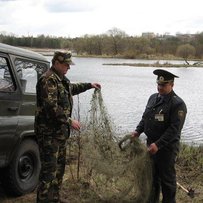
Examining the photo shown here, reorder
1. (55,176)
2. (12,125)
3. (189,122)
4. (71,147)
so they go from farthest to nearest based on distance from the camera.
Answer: (189,122) → (71,147) → (12,125) → (55,176)

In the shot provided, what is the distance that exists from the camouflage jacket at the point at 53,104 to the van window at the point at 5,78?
887 millimetres

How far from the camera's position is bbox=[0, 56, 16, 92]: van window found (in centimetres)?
554

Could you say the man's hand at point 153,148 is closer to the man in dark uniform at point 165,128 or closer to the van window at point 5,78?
the man in dark uniform at point 165,128

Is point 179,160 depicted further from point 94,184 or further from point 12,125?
point 12,125

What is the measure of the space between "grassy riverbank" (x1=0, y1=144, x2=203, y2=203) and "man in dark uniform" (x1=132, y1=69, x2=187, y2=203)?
0.95 m

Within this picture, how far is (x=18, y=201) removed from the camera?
5770 mm

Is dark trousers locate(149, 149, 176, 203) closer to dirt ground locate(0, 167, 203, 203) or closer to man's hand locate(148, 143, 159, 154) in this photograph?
man's hand locate(148, 143, 159, 154)

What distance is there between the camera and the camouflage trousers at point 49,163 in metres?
4.88

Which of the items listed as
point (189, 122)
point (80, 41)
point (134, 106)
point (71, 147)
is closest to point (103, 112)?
point (71, 147)

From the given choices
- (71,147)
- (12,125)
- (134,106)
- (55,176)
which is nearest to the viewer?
(55,176)

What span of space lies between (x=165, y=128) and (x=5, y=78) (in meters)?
2.13

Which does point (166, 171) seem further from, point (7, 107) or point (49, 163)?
point (7, 107)

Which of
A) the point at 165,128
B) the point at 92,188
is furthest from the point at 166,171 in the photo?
the point at 92,188

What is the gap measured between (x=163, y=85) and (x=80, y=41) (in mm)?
101849
